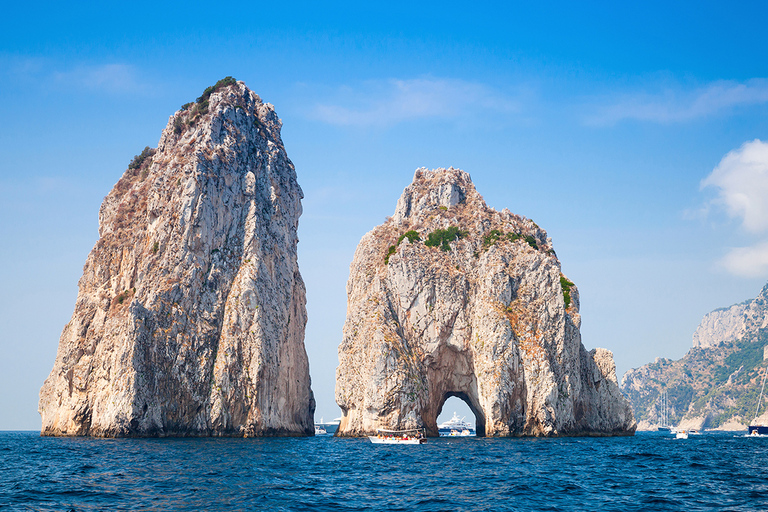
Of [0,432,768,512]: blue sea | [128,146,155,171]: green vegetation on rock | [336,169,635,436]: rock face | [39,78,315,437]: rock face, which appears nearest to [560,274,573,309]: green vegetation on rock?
[336,169,635,436]: rock face

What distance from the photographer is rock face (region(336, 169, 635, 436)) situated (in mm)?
95562

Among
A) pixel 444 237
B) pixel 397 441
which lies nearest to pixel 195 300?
pixel 397 441

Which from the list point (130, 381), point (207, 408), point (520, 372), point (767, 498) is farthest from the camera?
point (520, 372)

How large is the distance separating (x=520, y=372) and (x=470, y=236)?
25.8 m

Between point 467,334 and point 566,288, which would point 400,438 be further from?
point 566,288

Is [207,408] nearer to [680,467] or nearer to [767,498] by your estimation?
[680,467]

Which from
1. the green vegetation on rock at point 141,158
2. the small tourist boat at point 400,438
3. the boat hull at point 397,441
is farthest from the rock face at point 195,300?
the boat hull at point 397,441

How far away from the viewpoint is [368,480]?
146ft

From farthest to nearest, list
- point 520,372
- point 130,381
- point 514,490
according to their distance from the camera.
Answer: point 520,372 < point 130,381 < point 514,490

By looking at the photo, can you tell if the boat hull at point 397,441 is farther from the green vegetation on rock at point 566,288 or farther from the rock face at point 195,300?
the green vegetation on rock at point 566,288

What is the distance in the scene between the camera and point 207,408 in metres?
91.4

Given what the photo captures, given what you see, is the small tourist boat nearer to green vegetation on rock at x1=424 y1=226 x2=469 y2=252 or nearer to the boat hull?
the boat hull

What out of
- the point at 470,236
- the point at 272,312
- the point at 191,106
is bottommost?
the point at 272,312

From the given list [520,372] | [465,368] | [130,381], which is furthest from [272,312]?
[520,372]
